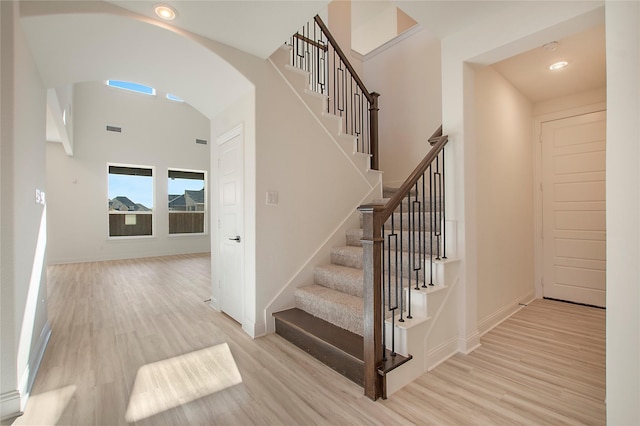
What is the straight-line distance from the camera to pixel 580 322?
3.20 metres

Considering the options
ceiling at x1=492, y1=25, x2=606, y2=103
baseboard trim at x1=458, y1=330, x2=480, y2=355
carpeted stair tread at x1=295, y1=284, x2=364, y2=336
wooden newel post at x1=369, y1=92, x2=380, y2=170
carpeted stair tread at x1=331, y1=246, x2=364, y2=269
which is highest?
ceiling at x1=492, y1=25, x2=606, y2=103

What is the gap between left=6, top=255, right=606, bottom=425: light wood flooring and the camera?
70.0 inches

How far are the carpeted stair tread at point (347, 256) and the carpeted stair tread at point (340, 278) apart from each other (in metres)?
0.06

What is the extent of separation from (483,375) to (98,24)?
12.9 ft

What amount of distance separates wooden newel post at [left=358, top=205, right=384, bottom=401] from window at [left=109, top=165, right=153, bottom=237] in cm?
842

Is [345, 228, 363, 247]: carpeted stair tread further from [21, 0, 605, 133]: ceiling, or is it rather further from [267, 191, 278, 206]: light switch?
[21, 0, 605, 133]: ceiling

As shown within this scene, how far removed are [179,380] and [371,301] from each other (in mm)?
1554

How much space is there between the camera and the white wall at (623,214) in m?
1.38

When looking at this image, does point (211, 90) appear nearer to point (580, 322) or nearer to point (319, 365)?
point (319, 365)

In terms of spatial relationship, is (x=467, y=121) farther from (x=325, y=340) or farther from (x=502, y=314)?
(x=325, y=340)

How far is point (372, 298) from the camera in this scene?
6.45ft

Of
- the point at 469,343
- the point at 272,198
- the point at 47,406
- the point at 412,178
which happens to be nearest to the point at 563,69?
the point at 412,178

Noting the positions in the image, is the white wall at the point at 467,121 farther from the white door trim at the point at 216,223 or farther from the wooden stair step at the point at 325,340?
the white door trim at the point at 216,223

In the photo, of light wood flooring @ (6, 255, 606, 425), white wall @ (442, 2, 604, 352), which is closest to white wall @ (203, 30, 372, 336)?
light wood flooring @ (6, 255, 606, 425)
